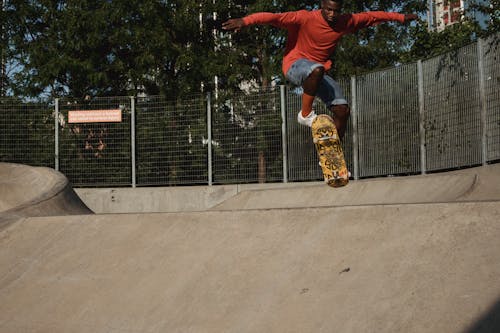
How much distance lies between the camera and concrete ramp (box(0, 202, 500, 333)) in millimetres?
3420

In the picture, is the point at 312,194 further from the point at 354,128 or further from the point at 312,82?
the point at 312,82

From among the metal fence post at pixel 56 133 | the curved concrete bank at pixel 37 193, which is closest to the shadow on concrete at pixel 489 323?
the curved concrete bank at pixel 37 193

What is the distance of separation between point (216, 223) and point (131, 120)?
10.3 meters

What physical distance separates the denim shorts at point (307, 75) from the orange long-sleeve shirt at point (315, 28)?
127 mm

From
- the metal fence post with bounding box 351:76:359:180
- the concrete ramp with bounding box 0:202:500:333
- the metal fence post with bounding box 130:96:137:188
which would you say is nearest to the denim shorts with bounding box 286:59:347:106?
the concrete ramp with bounding box 0:202:500:333

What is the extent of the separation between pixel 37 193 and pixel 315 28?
6428 millimetres

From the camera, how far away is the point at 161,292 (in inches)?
177

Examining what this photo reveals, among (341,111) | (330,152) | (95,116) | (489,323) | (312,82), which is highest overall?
(95,116)

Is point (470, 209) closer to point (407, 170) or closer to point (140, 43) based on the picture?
point (407, 170)

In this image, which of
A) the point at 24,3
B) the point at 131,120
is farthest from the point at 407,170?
the point at 24,3

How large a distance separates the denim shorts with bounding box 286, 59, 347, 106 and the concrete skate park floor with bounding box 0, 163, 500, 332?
63.8 inches

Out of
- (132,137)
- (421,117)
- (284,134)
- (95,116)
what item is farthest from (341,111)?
(95,116)

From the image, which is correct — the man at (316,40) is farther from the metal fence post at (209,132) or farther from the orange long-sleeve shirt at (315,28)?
the metal fence post at (209,132)

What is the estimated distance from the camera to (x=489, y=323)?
2934mm
